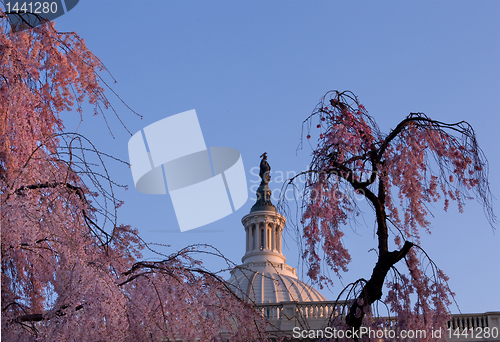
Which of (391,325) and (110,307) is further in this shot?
(391,325)

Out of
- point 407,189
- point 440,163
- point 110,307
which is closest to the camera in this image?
point 110,307

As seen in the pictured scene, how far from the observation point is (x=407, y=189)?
34.9ft

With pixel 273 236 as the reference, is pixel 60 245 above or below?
below

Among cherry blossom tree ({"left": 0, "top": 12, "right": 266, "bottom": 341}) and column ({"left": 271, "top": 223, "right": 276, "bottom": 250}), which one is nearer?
cherry blossom tree ({"left": 0, "top": 12, "right": 266, "bottom": 341})

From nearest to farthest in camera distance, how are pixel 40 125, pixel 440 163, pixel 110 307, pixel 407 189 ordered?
1. pixel 110 307
2. pixel 40 125
3. pixel 440 163
4. pixel 407 189

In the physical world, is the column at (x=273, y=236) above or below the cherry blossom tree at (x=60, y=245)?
above

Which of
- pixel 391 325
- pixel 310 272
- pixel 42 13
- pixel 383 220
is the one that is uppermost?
pixel 42 13

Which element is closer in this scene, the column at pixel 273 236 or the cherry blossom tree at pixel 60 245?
the cherry blossom tree at pixel 60 245

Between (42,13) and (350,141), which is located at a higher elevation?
(42,13)

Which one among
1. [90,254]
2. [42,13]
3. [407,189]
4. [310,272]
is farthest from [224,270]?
[42,13]

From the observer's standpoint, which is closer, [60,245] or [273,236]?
[60,245]

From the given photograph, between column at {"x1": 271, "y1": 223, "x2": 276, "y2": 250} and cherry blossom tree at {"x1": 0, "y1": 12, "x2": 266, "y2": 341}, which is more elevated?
column at {"x1": 271, "y1": 223, "x2": 276, "y2": 250}

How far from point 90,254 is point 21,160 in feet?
5.73

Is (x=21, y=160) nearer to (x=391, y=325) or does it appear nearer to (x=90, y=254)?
(x=90, y=254)
